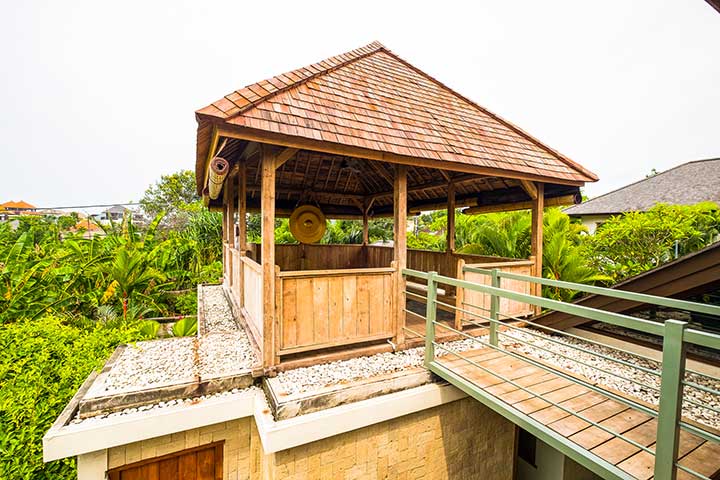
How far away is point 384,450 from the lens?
3381mm

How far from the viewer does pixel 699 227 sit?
780 cm

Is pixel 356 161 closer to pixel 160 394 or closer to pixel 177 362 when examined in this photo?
pixel 177 362

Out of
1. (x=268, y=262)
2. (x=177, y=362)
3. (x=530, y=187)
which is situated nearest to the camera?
(x=268, y=262)

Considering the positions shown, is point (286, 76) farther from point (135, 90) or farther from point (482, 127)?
point (135, 90)

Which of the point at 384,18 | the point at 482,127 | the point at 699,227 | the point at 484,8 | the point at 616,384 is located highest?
the point at 384,18

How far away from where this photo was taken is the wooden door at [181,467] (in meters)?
3.11

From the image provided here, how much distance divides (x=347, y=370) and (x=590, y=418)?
7.73ft

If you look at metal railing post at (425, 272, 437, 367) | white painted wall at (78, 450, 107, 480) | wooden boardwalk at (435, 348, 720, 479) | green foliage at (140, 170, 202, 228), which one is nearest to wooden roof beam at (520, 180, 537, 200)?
metal railing post at (425, 272, 437, 367)

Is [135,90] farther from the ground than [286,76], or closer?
farther from the ground

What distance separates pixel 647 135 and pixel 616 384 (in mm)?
51347

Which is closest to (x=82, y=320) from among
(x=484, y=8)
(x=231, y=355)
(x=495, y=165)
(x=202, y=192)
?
(x=202, y=192)

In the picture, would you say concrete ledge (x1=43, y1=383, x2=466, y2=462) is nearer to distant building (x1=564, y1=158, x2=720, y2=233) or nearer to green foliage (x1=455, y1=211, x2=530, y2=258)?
green foliage (x1=455, y1=211, x2=530, y2=258)

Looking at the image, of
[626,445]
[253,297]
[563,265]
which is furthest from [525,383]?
[563,265]

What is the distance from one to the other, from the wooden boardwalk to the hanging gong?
16.4ft
